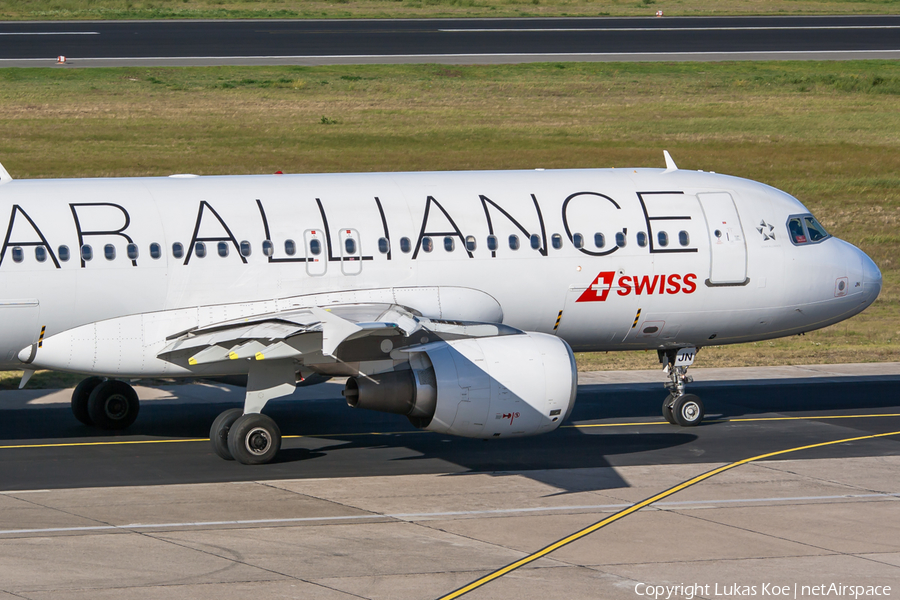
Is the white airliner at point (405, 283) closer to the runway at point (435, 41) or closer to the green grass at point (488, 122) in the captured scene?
the green grass at point (488, 122)

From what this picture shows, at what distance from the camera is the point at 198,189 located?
74.5 ft

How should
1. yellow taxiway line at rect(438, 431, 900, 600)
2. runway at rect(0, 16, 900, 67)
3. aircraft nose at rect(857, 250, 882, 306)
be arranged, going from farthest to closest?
runway at rect(0, 16, 900, 67)
aircraft nose at rect(857, 250, 882, 306)
yellow taxiway line at rect(438, 431, 900, 600)

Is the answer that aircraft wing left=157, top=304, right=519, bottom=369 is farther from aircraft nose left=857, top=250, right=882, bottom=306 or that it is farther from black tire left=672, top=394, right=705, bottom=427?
aircraft nose left=857, top=250, right=882, bottom=306

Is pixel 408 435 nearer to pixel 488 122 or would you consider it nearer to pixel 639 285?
pixel 639 285

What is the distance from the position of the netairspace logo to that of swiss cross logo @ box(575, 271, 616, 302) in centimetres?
873

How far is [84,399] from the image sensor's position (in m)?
25.3

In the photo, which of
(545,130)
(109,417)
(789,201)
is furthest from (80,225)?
(545,130)

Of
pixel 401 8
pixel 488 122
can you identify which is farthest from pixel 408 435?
pixel 401 8

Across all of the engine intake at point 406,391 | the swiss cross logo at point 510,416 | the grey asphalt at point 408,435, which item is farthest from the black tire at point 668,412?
the engine intake at point 406,391

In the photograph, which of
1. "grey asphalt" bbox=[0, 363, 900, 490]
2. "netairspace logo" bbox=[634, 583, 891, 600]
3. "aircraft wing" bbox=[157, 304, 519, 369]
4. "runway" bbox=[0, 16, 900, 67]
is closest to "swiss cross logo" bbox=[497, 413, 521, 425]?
"aircraft wing" bbox=[157, 304, 519, 369]

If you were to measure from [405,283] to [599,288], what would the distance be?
3.80m

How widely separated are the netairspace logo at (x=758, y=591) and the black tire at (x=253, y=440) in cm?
837

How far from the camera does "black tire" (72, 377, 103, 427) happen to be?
83.1ft

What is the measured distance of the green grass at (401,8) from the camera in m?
83.8
